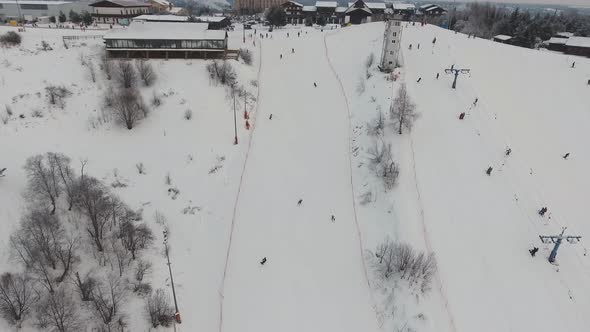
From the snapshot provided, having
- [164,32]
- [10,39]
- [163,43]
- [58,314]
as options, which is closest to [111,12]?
[10,39]

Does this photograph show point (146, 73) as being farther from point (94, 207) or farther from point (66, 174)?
point (94, 207)

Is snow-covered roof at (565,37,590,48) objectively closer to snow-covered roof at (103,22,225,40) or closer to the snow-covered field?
the snow-covered field

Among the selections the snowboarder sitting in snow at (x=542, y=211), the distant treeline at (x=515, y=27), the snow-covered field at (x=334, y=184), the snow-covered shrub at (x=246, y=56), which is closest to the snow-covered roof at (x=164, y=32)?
the snow-covered field at (x=334, y=184)

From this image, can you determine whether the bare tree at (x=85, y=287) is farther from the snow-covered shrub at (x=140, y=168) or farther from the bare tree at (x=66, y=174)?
the snow-covered shrub at (x=140, y=168)

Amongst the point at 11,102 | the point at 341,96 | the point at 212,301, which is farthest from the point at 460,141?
the point at 11,102

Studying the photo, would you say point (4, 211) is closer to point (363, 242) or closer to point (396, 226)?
point (363, 242)

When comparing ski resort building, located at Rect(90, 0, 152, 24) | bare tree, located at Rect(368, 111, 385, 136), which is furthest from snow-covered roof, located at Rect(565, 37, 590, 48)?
ski resort building, located at Rect(90, 0, 152, 24)
